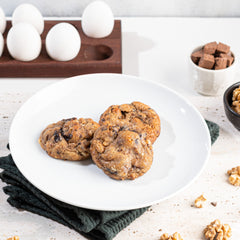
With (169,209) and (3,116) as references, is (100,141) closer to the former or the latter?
(169,209)

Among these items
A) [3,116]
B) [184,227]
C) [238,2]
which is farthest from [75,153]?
[238,2]

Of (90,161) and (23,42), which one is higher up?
(23,42)

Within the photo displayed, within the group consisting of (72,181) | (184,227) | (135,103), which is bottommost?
(184,227)

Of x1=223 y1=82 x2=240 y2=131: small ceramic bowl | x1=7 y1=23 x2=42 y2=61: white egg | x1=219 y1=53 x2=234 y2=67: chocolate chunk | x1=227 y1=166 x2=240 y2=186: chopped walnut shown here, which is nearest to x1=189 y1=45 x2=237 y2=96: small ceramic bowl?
x1=219 y1=53 x2=234 y2=67: chocolate chunk

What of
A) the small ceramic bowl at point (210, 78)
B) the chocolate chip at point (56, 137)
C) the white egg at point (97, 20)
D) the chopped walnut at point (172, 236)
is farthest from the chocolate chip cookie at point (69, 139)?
the white egg at point (97, 20)

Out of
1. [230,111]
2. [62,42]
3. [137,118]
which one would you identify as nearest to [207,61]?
[230,111]

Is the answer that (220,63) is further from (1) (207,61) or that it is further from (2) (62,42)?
(2) (62,42)
